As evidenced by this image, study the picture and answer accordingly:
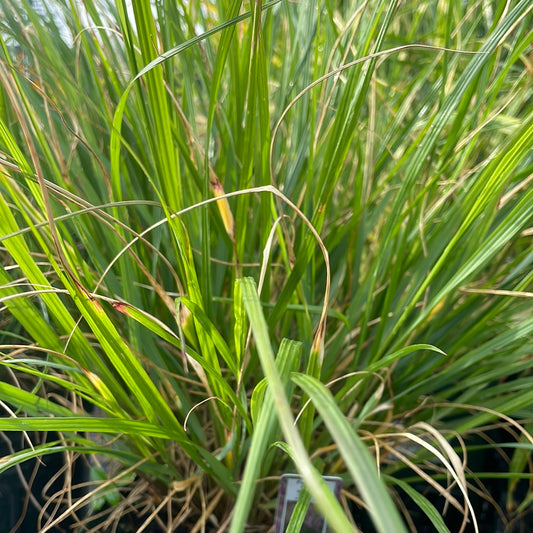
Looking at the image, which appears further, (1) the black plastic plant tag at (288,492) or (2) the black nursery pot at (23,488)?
(2) the black nursery pot at (23,488)

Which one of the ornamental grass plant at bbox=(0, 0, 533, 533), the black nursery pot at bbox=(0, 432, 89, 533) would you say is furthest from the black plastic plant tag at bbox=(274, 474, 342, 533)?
the black nursery pot at bbox=(0, 432, 89, 533)

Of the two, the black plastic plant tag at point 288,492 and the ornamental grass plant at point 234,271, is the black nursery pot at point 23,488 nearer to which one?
the ornamental grass plant at point 234,271

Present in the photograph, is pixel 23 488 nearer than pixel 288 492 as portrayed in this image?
No

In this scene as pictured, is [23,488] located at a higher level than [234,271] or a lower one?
lower

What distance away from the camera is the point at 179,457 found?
0.47 m

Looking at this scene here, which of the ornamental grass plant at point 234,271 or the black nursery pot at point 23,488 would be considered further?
the black nursery pot at point 23,488

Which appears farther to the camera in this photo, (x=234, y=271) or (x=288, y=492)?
(x=234, y=271)

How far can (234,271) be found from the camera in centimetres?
46

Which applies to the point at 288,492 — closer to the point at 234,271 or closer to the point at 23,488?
the point at 234,271

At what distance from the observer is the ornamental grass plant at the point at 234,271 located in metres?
0.32

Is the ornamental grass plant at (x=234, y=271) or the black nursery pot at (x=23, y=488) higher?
the ornamental grass plant at (x=234, y=271)

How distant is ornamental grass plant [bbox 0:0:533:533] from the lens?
1.06 feet

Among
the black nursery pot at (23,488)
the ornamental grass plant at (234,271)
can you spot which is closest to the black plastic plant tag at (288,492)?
the ornamental grass plant at (234,271)

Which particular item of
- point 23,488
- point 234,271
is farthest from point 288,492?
point 23,488
